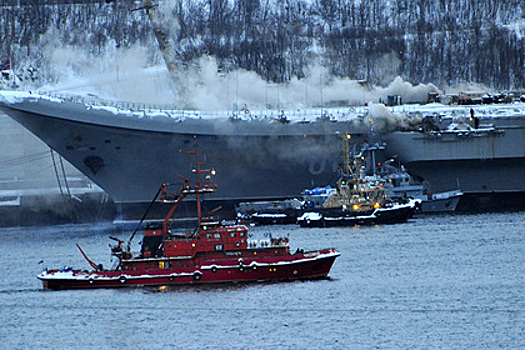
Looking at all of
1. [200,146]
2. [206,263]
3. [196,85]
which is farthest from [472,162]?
[206,263]

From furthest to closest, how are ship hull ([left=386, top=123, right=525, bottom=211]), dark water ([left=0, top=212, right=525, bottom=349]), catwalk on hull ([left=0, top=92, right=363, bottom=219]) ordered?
1. ship hull ([left=386, top=123, right=525, bottom=211])
2. catwalk on hull ([left=0, top=92, right=363, bottom=219])
3. dark water ([left=0, top=212, right=525, bottom=349])

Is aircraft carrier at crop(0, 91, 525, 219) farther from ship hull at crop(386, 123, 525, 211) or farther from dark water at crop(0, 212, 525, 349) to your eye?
dark water at crop(0, 212, 525, 349)

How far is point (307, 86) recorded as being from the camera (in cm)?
7506

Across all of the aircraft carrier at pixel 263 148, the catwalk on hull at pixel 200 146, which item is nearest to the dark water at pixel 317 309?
the catwalk on hull at pixel 200 146

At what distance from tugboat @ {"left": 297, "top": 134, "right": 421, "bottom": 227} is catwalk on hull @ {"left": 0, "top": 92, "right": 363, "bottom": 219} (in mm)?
4163

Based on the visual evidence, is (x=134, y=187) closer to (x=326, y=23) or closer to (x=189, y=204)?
(x=189, y=204)

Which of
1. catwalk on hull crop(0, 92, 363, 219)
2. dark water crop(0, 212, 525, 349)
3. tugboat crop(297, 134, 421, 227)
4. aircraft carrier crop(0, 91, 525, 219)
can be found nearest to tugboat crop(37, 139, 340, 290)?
dark water crop(0, 212, 525, 349)

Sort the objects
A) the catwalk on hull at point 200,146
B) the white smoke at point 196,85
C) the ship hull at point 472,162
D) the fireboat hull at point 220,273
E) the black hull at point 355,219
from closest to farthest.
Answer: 1. the fireboat hull at point 220,273
2. the black hull at point 355,219
3. the catwalk on hull at point 200,146
4. the ship hull at point 472,162
5. the white smoke at point 196,85

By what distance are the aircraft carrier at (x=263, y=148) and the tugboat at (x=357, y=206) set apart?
451 centimetres

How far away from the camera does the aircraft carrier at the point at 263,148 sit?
2509 inches

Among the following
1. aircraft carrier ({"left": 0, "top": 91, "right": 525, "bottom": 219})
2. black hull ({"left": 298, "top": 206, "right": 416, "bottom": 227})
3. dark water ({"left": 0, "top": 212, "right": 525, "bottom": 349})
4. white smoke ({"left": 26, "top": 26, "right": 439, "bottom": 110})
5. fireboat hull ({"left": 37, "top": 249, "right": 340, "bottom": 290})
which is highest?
white smoke ({"left": 26, "top": 26, "right": 439, "bottom": 110})

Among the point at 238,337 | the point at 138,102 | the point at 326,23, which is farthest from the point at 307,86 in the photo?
the point at 238,337

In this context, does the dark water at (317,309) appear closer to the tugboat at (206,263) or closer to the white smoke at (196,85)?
the tugboat at (206,263)

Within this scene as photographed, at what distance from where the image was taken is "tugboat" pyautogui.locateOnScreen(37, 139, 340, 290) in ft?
120
